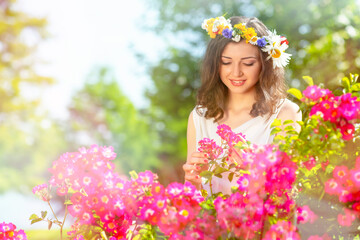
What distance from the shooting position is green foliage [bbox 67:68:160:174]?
14117 mm

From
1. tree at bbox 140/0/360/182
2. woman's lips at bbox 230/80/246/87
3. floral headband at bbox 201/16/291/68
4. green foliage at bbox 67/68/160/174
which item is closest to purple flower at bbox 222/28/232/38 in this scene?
floral headband at bbox 201/16/291/68

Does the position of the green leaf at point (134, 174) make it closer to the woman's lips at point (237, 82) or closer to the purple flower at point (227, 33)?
the woman's lips at point (237, 82)

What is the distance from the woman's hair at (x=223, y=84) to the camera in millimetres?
2264

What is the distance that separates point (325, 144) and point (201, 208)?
42cm

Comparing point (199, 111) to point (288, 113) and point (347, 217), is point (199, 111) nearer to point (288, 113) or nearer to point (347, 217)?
point (288, 113)

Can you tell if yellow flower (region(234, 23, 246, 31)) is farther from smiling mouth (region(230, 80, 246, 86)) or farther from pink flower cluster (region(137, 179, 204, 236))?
pink flower cluster (region(137, 179, 204, 236))

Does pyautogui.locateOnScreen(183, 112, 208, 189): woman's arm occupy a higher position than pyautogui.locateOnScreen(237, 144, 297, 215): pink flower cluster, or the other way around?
pyautogui.locateOnScreen(183, 112, 208, 189): woman's arm

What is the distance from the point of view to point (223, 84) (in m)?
2.45

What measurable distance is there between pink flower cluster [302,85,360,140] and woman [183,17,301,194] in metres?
0.93

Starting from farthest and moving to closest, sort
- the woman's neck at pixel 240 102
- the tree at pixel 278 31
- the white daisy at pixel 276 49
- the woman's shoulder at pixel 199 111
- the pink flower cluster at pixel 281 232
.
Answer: the tree at pixel 278 31 < the woman's shoulder at pixel 199 111 < the woman's neck at pixel 240 102 < the white daisy at pixel 276 49 < the pink flower cluster at pixel 281 232

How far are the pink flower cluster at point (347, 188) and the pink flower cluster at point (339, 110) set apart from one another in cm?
10

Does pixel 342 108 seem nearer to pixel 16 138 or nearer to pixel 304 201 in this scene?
pixel 304 201

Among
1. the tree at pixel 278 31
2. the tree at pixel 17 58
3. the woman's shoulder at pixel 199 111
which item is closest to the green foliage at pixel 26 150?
the tree at pixel 17 58

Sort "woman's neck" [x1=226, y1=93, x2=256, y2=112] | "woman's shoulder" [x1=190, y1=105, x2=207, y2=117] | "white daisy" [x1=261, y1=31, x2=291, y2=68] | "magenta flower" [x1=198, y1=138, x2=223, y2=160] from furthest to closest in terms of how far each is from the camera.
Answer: "woman's shoulder" [x1=190, y1=105, x2=207, y2=117]
"woman's neck" [x1=226, y1=93, x2=256, y2=112]
"white daisy" [x1=261, y1=31, x2=291, y2=68]
"magenta flower" [x1=198, y1=138, x2=223, y2=160]
